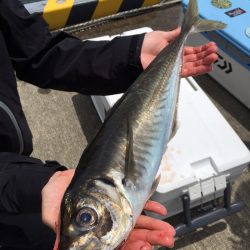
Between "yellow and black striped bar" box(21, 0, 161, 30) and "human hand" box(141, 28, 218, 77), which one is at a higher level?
"human hand" box(141, 28, 218, 77)

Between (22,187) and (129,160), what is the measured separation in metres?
0.44

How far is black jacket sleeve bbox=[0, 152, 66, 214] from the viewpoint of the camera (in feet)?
4.57

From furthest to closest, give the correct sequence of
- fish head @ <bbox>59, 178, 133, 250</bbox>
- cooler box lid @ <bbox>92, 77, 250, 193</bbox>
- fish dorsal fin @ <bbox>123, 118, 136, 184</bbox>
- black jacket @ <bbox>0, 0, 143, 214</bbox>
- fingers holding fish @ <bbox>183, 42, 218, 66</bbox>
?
1. cooler box lid @ <bbox>92, 77, 250, 193</bbox>
2. fingers holding fish @ <bbox>183, 42, 218, 66</bbox>
3. black jacket @ <bbox>0, 0, 143, 214</bbox>
4. fish dorsal fin @ <bbox>123, 118, 136, 184</bbox>
5. fish head @ <bbox>59, 178, 133, 250</bbox>

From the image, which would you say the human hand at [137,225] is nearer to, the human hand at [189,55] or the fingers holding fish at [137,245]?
the fingers holding fish at [137,245]

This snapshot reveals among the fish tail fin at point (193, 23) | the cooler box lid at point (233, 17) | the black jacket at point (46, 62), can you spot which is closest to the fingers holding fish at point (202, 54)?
the fish tail fin at point (193, 23)

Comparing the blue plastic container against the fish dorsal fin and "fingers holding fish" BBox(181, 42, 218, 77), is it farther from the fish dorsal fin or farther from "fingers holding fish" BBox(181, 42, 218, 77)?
the fish dorsal fin

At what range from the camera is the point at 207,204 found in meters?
2.52

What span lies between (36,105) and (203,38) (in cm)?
164

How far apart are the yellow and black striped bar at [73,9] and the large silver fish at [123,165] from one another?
8.44ft

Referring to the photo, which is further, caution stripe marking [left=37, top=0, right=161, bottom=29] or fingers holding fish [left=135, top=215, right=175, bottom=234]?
caution stripe marking [left=37, top=0, right=161, bottom=29]

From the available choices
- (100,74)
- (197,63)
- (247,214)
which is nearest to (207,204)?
(247,214)

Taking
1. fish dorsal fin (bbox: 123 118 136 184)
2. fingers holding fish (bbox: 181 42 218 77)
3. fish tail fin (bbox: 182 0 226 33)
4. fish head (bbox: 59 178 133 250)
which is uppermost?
fish tail fin (bbox: 182 0 226 33)

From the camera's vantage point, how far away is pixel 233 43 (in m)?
2.97

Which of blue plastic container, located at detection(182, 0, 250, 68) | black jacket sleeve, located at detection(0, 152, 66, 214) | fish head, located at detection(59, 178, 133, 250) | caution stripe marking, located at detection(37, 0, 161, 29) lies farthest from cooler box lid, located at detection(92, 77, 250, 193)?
caution stripe marking, located at detection(37, 0, 161, 29)
